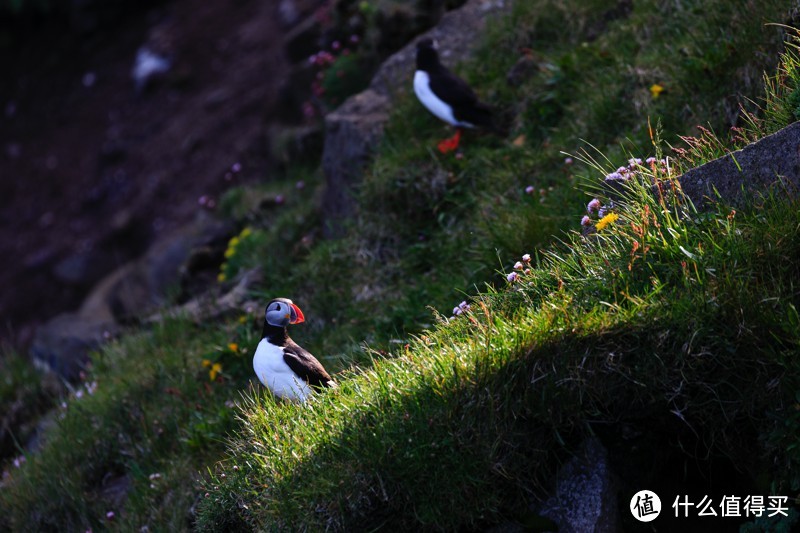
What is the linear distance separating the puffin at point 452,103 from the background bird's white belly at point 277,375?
2.57 m

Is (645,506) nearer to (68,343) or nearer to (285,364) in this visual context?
(285,364)

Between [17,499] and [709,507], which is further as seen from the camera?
[17,499]

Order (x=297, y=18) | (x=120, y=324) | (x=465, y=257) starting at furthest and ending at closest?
(x=297, y=18), (x=120, y=324), (x=465, y=257)

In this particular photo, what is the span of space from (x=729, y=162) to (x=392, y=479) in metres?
2.15

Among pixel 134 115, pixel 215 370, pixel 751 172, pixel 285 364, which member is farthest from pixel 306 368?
pixel 134 115

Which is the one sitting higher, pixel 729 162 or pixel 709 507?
pixel 729 162

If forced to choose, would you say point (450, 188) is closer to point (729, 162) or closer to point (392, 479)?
point (729, 162)

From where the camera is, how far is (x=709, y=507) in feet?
11.7

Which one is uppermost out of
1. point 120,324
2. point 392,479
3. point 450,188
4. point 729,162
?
point 729,162

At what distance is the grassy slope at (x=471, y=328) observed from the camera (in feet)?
11.8

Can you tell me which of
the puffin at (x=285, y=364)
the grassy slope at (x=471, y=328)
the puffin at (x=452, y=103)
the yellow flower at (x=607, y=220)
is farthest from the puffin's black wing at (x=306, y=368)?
the puffin at (x=452, y=103)

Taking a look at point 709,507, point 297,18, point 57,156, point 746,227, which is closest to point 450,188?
point 746,227

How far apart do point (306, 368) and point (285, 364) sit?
6.0 inches

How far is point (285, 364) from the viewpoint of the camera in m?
5.01
